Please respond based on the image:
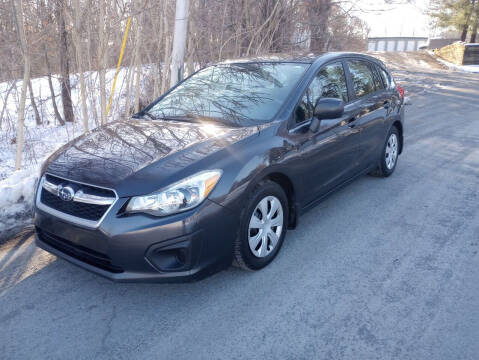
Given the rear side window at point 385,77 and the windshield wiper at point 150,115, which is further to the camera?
the rear side window at point 385,77

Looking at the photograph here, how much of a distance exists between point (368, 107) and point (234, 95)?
1762mm

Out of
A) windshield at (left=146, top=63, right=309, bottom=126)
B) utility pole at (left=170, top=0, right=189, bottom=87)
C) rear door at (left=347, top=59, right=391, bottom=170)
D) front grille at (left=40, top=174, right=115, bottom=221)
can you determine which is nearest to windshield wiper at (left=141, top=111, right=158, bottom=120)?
windshield at (left=146, top=63, right=309, bottom=126)

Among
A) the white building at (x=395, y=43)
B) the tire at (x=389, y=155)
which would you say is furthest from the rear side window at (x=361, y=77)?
the white building at (x=395, y=43)

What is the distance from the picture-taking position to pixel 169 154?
117 inches

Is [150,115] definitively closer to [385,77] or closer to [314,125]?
[314,125]

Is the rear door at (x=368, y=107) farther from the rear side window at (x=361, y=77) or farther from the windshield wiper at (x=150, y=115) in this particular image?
the windshield wiper at (x=150, y=115)

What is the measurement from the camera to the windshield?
3643 mm

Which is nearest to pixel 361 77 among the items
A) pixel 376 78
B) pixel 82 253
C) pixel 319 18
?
pixel 376 78

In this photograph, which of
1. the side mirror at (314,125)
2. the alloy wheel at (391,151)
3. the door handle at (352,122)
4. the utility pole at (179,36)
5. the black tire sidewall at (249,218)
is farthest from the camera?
the utility pole at (179,36)

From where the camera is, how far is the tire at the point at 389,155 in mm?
5382

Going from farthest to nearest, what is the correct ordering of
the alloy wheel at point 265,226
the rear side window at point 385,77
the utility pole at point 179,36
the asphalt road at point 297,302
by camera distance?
1. the utility pole at point 179,36
2. the rear side window at point 385,77
3. the alloy wheel at point 265,226
4. the asphalt road at point 297,302

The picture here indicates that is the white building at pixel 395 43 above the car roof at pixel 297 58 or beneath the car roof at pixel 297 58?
above

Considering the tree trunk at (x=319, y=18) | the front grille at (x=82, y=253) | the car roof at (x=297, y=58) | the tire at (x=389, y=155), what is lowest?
the front grille at (x=82, y=253)

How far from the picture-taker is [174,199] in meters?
2.67
